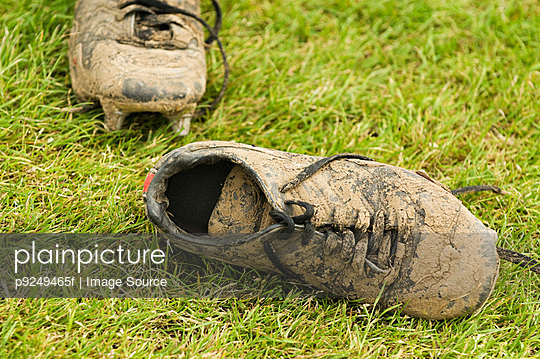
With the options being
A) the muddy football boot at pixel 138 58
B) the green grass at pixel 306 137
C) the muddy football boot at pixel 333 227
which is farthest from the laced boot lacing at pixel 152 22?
the muddy football boot at pixel 333 227

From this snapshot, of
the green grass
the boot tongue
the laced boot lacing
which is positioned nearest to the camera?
the green grass

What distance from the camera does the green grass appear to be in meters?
1.70

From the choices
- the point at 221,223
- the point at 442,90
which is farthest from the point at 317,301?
the point at 442,90

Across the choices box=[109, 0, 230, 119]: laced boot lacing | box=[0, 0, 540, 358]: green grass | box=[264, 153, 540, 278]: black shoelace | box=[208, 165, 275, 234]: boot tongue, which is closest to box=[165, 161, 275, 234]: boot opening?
box=[208, 165, 275, 234]: boot tongue

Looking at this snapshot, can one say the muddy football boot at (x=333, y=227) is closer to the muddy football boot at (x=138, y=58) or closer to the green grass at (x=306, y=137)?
the green grass at (x=306, y=137)

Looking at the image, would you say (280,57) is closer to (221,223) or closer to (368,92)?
(368,92)

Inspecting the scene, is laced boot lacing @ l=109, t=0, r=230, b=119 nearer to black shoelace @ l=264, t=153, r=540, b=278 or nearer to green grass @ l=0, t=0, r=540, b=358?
green grass @ l=0, t=0, r=540, b=358

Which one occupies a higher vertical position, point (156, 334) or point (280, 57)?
point (280, 57)

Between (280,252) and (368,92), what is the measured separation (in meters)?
1.17

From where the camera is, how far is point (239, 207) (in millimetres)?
1828

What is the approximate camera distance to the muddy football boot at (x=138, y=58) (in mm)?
2031

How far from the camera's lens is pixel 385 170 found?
1880 mm

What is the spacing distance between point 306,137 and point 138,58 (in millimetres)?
818

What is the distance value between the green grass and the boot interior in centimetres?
20
